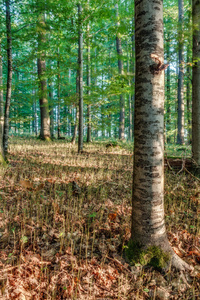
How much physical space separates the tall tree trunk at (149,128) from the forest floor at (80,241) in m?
0.39

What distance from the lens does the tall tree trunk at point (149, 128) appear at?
1854 millimetres

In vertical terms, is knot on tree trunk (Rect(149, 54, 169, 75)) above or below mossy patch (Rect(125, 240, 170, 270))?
above

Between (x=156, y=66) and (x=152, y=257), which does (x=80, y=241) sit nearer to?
(x=152, y=257)

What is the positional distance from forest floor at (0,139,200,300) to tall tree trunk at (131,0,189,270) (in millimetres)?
386

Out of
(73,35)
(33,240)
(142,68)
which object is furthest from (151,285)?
(73,35)

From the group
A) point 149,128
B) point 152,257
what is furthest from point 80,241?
point 149,128

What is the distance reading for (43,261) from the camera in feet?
6.66

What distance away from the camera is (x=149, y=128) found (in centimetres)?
192

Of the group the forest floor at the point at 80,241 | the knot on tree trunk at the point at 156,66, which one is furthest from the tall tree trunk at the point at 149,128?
A: the forest floor at the point at 80,241

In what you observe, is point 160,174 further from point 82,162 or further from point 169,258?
point 82,162

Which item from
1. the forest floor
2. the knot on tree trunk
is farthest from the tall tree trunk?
the forest floor

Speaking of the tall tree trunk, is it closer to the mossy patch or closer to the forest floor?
the mossy patch

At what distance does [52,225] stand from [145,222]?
1.52 m

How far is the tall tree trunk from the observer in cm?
185
